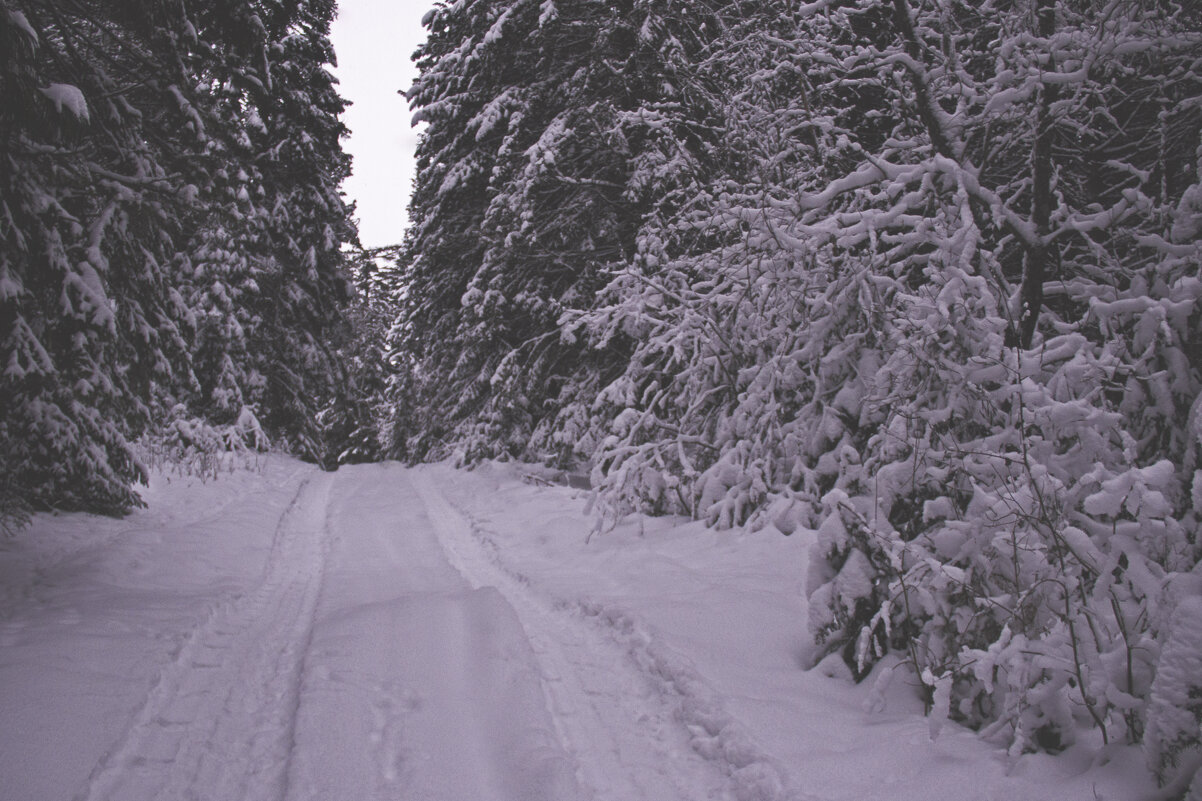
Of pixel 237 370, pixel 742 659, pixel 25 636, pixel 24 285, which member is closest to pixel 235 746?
pixel 25 636

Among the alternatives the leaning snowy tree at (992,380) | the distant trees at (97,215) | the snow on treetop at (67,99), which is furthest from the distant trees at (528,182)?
the snow on treetop at (67,99)

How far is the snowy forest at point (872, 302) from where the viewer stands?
278cm

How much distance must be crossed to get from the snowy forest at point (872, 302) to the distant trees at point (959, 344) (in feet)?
0.09

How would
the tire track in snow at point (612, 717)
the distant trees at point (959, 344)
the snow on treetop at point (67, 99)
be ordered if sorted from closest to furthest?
1. the distant trees at point (959, 344)
2. the tire track in snow at point (612, 717)
3. the snow on treetop at point (67, 99)

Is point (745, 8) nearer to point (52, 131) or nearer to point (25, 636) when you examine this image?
point (52, 131)

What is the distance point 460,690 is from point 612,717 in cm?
96

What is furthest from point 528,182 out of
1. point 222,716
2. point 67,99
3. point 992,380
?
point 222,716

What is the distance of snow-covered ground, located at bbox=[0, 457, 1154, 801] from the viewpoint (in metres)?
2.83

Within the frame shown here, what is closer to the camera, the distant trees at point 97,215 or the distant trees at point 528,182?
the distant trees at point 97,215

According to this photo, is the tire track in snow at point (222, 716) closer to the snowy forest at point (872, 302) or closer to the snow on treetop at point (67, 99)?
the snowy forest at point (872, 302)

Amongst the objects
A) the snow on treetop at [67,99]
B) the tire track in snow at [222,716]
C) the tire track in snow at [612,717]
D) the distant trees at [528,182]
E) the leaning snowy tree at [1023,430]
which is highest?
the distant trees at [528,182]

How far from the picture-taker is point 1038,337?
3.92 m

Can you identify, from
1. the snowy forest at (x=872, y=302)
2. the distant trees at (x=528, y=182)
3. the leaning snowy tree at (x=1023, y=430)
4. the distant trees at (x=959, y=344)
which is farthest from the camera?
the distant trees at (x=528, y=182)

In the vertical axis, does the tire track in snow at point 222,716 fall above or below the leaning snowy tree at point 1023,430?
below
